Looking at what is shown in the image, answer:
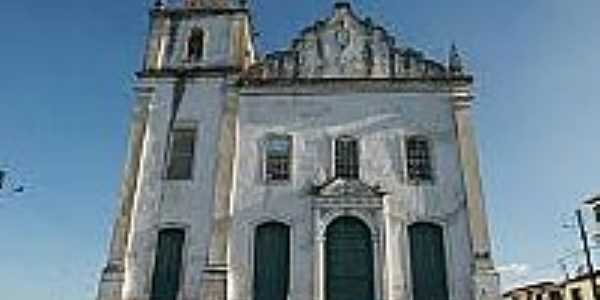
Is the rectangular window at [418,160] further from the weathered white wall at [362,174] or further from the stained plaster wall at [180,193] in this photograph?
the stained plaster wall at [180,193]

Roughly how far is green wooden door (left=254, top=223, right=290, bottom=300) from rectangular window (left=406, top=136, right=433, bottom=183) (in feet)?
15.2

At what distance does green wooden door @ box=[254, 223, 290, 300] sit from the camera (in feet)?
63.7

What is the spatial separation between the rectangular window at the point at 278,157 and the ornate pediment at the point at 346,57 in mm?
2455

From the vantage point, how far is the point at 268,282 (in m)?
19.6

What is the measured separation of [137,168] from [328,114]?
6.81 meters

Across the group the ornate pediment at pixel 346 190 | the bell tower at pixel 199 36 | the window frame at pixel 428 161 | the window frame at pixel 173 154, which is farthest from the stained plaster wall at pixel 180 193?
the window frame at pixel 428 161

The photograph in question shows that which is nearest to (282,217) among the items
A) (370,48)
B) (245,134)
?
(245,134)

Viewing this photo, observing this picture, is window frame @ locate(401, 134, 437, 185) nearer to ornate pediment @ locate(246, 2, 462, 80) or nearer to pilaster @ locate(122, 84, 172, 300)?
ornate pediment @ locate(246, 2, 462, 80)

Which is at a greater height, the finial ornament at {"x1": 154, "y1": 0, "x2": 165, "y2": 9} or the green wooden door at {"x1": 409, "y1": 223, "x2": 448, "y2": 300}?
the finial ornament at {"x1": 154, "y1": 0, "x2": 165, "y2": 9}

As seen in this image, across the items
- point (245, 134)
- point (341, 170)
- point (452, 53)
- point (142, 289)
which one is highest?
point (452, 53)

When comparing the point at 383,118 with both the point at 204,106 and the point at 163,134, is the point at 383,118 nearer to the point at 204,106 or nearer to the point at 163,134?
the point at 204,106

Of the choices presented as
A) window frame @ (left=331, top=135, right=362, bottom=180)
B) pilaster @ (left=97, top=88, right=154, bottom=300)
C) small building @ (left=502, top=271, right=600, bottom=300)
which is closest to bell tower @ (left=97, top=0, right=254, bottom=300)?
pilaster @ (left=97, top=88, right=154, bottom=300)

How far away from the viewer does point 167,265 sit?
19.9 metres

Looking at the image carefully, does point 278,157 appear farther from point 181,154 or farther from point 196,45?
point 196,45
